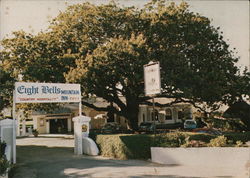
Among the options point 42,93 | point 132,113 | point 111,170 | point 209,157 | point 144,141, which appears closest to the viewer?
point 111,170

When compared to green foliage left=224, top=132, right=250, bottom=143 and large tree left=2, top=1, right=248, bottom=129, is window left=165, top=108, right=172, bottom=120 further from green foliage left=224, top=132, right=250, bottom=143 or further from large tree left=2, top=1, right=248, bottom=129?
green foliage left=224, top=132, right=250, bottom=143

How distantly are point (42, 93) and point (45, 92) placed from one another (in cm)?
21

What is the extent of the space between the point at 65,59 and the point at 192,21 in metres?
11.1

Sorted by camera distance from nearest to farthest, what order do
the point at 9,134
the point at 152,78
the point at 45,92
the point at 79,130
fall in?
the point at 152,78, the point at 9,134, the point at 45,92, the point at 79,130

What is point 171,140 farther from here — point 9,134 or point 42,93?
point 9,134

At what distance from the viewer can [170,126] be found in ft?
134

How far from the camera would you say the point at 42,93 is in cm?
1559

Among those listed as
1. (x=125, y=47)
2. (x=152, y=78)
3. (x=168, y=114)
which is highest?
(x=125, y=47)

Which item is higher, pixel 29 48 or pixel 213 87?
pixel 29 48

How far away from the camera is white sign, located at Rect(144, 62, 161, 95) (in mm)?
12409

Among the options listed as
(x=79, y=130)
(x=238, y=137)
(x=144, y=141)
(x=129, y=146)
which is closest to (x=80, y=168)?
(x=129, y=146)

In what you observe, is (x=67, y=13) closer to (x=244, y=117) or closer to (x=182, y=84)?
(x=182, y=84)

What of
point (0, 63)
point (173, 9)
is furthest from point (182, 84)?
point (0, 63)

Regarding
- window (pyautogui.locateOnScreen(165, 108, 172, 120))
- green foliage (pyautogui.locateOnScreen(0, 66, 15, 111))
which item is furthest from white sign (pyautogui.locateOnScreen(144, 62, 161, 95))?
window (pyautogui.locateOnScreen(165, 108, 172, 120))
